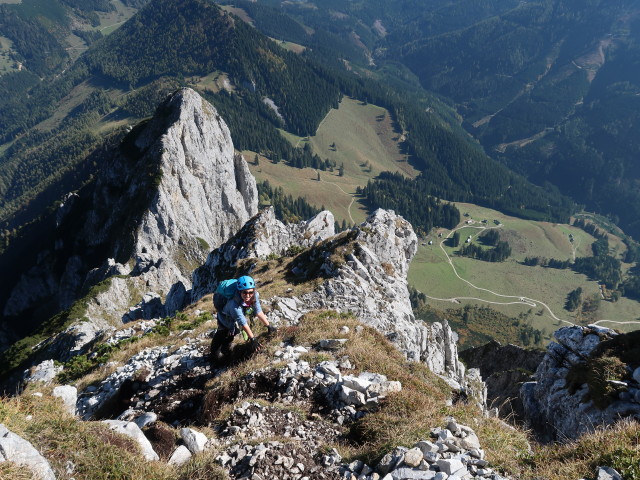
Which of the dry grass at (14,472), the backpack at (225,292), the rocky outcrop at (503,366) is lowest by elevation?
the rocky outcrop at (503,366)

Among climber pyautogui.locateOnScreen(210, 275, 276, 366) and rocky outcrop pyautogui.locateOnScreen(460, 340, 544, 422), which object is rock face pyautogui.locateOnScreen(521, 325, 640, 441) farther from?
climber pyautogui.locateOnScreen(210, 275, 276, 366)

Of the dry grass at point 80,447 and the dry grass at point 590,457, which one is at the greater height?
the dry grass at point 80,447

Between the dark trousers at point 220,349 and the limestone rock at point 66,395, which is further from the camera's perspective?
the dark trousers at point 220,349

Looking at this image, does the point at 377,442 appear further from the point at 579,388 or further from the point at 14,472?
the point at 579,388

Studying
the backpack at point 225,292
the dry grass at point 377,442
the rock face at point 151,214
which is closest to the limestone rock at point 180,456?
the dry grass at point 377,442

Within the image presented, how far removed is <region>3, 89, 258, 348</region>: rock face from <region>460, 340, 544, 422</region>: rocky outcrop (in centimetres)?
6197

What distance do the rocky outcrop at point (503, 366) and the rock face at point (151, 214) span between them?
61966 mm

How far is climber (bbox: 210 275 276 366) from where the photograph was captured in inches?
676

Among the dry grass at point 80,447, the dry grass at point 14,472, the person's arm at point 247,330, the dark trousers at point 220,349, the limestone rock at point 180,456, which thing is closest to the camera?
the dry grass at point 14,472

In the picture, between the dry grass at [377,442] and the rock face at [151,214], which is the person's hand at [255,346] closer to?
the dry grass at [377,442]

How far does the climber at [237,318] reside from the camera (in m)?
17.2

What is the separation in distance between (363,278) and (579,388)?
2243 centimetres

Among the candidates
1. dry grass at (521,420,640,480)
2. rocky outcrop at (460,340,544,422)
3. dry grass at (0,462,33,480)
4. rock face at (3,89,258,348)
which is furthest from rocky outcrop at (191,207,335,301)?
dry grass at (521,420,640,480)

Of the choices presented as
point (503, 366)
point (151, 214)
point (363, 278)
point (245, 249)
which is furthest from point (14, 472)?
point (151, 214)
